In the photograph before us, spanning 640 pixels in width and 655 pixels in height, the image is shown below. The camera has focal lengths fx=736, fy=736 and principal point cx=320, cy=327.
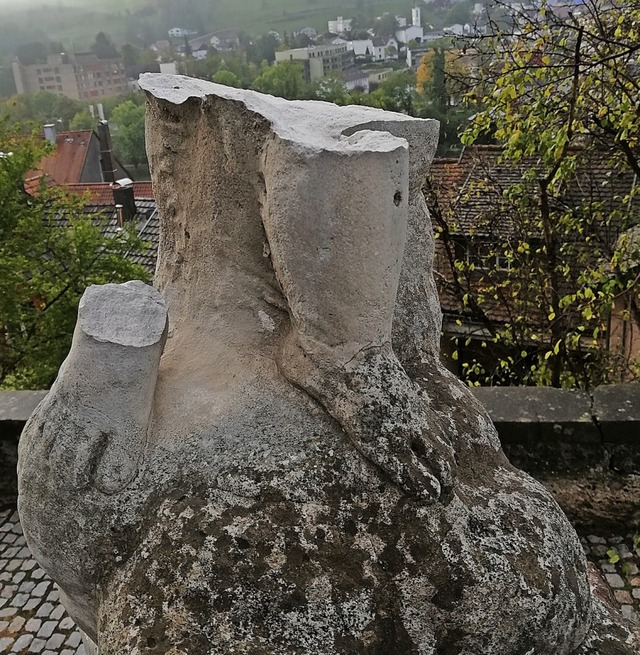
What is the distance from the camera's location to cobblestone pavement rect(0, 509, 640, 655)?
3.70 meters

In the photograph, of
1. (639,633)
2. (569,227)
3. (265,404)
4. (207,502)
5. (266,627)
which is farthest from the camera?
(569,227)

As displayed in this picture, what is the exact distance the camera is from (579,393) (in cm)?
429

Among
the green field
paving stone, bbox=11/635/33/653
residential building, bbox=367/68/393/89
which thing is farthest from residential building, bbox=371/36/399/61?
paving stone, bbox=11/635/33/653

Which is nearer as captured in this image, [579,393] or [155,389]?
[155,389]

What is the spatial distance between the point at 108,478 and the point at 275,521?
1.42 feet

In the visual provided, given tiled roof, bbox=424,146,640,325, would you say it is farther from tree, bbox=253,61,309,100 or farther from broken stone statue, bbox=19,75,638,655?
tree, bbox=253,61,309,100

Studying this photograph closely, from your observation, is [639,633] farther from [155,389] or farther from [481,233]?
[481,233]

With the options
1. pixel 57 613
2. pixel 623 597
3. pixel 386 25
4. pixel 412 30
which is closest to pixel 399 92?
pixel 412 30

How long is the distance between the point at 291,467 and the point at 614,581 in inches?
112

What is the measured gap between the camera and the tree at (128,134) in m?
20.4

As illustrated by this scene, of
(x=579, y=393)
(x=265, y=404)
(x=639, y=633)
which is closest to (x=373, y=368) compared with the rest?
(x=265, y=404)

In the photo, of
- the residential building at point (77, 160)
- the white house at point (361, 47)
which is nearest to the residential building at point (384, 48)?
the white house at point (361, 47)

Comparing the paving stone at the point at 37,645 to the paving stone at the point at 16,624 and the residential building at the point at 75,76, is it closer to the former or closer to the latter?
the paving stone at the point at 16,624

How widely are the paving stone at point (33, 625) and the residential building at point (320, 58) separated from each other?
21.6 m
